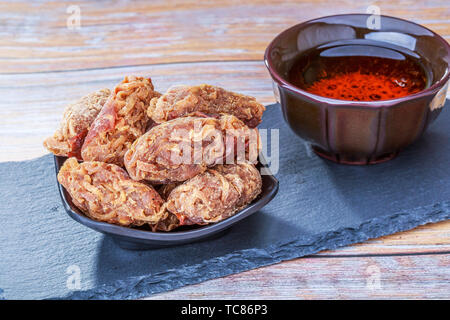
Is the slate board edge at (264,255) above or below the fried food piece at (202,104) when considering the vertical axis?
below

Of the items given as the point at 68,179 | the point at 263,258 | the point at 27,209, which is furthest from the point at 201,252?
the point at 27,209

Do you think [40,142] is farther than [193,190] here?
Yes

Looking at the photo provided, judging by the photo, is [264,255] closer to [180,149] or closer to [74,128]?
[180,149]

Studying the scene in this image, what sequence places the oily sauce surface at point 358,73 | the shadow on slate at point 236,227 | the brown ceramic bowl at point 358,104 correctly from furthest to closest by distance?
1. the oily sauce surface at point 358,73
2. the brown ceramic bowl at point 358,104
3. the shadow on slate at point 236,227

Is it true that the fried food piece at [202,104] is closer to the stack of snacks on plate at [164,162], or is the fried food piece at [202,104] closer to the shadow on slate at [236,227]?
the stack of snacks on plate at [164,162]

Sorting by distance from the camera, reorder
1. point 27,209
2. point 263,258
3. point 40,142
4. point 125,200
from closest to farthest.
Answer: point 125,200, point 263,258, point 27,209, point 40,142

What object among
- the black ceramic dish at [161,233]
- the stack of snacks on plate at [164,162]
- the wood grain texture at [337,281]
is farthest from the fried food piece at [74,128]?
the wood grain texture at [337,281]

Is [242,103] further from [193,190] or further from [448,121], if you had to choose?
[448,121]
